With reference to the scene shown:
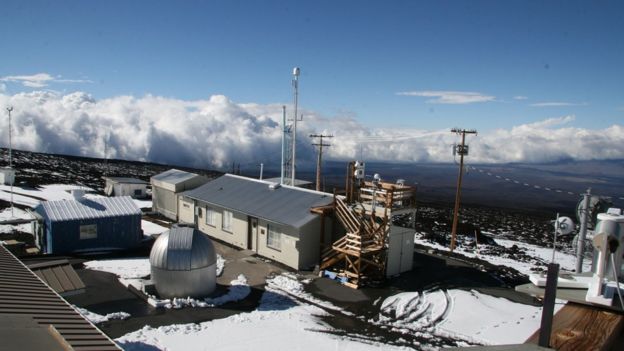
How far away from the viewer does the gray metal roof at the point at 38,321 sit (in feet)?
22.9

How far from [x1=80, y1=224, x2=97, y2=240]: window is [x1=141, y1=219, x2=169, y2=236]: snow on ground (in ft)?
16.3

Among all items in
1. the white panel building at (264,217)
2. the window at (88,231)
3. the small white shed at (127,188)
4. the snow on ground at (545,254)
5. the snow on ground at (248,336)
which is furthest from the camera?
the small white shed at (127,188)

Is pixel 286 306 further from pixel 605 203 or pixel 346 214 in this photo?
pixel 605 203

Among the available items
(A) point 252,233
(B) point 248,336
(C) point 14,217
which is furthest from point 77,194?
(B) point 248,336

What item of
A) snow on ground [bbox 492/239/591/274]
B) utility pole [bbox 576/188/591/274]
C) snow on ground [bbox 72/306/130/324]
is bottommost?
snow on ground [bbox 492/239/591/274]

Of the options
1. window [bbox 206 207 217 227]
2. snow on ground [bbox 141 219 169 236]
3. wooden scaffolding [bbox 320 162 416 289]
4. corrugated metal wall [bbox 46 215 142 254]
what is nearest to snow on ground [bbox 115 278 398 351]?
wooden scaffolding [bbox 320 162 416 289]

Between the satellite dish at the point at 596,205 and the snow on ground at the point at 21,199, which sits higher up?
the satellite dish at the point at 596,205

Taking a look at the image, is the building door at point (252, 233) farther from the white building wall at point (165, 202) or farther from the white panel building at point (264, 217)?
the white building wall at point (165, 202)

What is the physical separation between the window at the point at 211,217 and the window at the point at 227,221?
110 centimetres

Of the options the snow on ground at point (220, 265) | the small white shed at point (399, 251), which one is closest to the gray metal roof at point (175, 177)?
the snow on ground at point (220, 265)

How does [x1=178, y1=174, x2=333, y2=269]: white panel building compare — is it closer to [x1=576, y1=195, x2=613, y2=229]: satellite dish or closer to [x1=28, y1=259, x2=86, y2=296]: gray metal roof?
Answer: [x1=28, y1=259, x2=86, y2=296]: gray metal roof

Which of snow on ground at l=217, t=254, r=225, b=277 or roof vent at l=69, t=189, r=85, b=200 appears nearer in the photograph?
snow on ground at l=217, t=254, r=225, b=277

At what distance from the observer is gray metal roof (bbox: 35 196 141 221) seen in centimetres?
2565

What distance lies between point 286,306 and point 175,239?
5.72 meters
